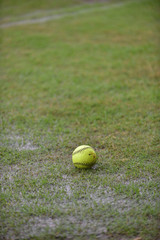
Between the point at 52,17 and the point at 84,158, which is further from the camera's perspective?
the point at 52,17

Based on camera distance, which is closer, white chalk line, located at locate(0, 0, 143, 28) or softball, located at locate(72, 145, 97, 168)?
softball, located at locate(72, 145, 97, 168)

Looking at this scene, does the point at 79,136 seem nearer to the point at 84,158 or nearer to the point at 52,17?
the point at 84,158

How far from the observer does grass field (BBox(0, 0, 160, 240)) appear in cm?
280

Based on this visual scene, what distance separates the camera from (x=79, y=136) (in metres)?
4.55

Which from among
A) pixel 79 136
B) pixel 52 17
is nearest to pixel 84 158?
pixel 79 136

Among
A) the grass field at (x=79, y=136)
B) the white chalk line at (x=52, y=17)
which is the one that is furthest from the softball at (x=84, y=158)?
the white chalk line at (x=52, y=17)

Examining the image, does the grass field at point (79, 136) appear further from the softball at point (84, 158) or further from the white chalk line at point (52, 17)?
the white chalk line at point (52, 17)

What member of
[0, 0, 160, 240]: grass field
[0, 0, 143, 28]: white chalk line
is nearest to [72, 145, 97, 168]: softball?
[0, 0, 160, 240]: grass field

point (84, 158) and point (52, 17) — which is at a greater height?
point (84, 158)

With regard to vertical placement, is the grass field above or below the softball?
below

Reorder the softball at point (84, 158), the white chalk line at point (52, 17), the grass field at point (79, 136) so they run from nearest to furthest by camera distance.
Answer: the grass field at point (79, 136), the softball at point (84, 158), the white chalk line at point (52, 17)

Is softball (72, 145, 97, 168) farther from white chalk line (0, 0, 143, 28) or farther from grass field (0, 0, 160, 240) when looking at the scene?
white chalk line (0, 0, 143, 28)

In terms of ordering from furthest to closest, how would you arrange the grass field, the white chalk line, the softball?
the white chalk line → the softball → the grass field

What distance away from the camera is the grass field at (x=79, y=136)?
2797 millimetres
